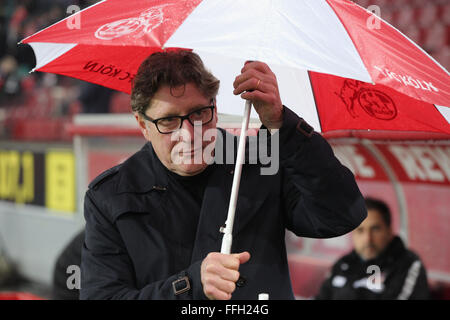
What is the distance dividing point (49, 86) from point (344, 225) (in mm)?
9620

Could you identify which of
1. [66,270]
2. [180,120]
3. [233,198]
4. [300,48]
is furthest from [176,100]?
[66,270]

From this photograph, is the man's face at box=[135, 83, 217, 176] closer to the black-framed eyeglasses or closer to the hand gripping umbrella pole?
the black-framed eyeglasses

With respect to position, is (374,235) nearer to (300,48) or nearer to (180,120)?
(180,120)

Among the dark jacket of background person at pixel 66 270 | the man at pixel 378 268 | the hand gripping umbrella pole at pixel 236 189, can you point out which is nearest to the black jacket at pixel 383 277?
the man at pixel 378 268

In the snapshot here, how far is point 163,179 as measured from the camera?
1.98 metres

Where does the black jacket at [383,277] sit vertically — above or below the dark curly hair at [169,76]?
below

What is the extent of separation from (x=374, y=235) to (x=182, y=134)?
2119 millimetres

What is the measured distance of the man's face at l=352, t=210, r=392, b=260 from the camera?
3.61 m

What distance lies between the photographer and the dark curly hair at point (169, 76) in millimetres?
1910

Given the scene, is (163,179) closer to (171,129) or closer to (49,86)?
(171,129)

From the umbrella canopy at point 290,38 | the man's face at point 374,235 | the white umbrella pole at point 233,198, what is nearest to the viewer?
the umbrella canopy at point 290,38

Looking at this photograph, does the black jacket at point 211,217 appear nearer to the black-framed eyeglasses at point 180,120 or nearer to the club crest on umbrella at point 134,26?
the black-framed eyeglasses at point 180,120

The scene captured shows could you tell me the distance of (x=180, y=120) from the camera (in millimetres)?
1922
